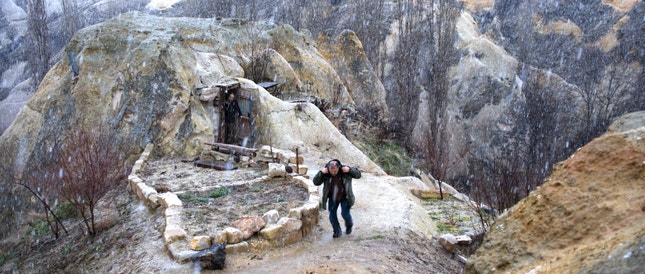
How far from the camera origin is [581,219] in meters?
3.76

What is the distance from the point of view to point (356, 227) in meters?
8.12

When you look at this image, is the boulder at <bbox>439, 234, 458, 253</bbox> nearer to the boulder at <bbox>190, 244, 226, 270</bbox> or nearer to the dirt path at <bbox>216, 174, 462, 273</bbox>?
the dirt path at <bbox>216, 174, 462, 273</bbox>

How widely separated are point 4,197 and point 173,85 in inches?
211

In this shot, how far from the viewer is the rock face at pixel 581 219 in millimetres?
3217

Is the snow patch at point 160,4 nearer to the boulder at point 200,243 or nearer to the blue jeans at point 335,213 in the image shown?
the blue jeans at point 335,213

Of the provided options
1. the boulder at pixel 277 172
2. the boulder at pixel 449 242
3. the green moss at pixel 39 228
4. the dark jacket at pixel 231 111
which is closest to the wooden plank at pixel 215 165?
the boulder at pixel 277 172

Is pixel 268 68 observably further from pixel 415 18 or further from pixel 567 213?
pixel 567 213

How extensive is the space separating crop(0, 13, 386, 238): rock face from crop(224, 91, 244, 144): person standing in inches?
19.3

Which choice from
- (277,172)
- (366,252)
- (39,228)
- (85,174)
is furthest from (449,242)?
(39,228)

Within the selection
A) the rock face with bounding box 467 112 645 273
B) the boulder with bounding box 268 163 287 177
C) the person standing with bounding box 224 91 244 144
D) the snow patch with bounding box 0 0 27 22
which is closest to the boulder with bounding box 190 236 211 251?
the rock face with bounding box 467 112 645 273

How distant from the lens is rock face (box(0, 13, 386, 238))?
45.4 ft

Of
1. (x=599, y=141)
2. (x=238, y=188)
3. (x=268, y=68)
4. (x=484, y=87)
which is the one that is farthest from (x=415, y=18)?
(x=599, y=141)

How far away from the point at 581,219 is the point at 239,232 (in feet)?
14.6

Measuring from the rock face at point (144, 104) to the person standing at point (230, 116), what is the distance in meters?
→ 0.49
